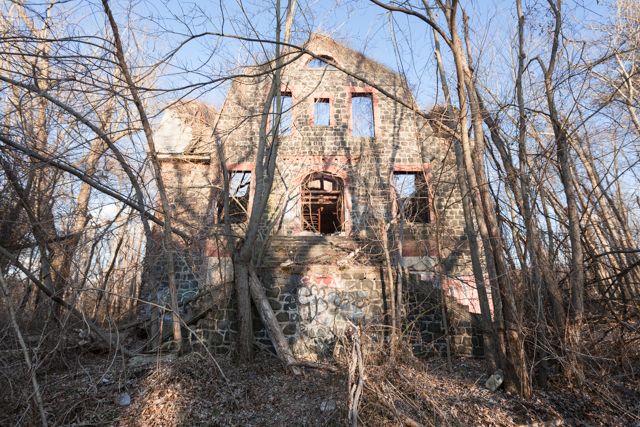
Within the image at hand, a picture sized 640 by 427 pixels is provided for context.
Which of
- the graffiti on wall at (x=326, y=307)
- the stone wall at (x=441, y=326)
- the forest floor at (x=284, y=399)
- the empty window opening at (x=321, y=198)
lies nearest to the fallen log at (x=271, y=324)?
the forest floor at (x=284, y=399)

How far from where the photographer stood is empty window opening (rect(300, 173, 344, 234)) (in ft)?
39.2

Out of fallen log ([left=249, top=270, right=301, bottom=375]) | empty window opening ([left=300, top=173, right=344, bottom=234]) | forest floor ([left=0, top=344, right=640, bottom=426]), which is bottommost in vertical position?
forest floor ([left=0, top=344, right=640, bottom=426])

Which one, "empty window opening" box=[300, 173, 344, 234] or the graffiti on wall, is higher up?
"empty window opening" box=[300, 173, 344, 234]

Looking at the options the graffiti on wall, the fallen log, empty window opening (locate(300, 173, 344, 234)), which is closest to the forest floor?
the fallen log

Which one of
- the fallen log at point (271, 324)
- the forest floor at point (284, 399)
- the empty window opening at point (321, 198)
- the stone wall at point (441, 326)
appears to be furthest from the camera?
the empty window opening at point (321, 198)

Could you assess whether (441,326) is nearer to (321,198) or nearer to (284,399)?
(284,399)

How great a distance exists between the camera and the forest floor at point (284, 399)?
4332mm

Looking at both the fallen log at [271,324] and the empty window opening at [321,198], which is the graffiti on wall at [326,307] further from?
the empty window opening at [321,198]

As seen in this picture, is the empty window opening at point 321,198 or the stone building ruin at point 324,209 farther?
the empty window opening at point 321,198

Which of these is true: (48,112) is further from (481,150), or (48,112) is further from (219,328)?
Answer: (481,150)

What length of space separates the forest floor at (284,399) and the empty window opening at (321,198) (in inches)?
245

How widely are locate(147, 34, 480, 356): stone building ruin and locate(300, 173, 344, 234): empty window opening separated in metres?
0.07

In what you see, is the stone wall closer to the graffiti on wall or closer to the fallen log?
the graffiti on wall

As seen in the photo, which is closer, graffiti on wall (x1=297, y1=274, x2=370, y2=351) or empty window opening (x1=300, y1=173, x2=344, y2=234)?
graffiti on wall (x1=297, y1=274, x2=370, y2=351)
